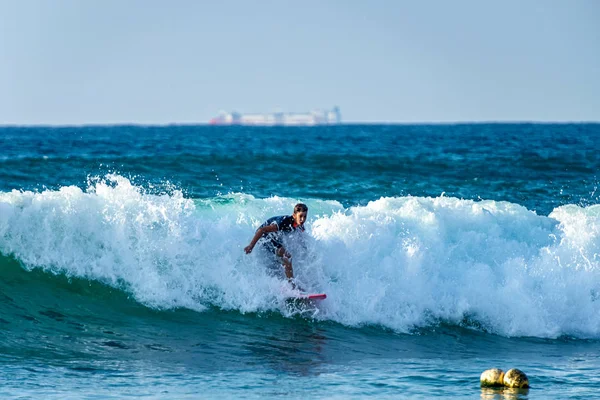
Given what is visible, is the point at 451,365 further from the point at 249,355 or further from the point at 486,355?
the point at 249,355

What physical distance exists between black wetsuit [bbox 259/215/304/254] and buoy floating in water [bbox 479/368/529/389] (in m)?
4.29

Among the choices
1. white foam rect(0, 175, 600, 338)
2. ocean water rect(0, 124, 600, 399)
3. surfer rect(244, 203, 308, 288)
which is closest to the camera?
ocean water rect(0, 124, 600, 399)

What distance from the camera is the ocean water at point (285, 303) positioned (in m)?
10.3

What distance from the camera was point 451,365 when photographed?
448 inches

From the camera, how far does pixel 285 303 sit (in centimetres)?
1359

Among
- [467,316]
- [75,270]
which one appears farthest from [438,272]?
[75,270]

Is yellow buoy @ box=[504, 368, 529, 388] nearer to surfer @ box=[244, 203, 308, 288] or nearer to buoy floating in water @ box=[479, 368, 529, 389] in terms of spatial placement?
buoy floating in water @ box=[479, 368, 529, 389]

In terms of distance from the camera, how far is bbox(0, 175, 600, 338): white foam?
542 inches

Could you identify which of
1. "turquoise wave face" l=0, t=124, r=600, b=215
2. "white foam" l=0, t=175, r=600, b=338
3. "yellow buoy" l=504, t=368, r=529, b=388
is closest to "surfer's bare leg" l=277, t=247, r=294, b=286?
"white foam" l=0, t=175, r=600, b=338

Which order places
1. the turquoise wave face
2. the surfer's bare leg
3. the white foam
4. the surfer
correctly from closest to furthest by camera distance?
Result: the surfer
the surfer's bare leg
the white foam
the turquoise wave face

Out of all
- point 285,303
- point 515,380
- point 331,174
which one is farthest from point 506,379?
point 331,174

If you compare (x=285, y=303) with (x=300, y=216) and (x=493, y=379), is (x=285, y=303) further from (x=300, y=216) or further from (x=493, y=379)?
(x=493, y=379)

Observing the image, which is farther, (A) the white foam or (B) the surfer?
(A) the white foam

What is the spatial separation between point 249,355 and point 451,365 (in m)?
2.52
